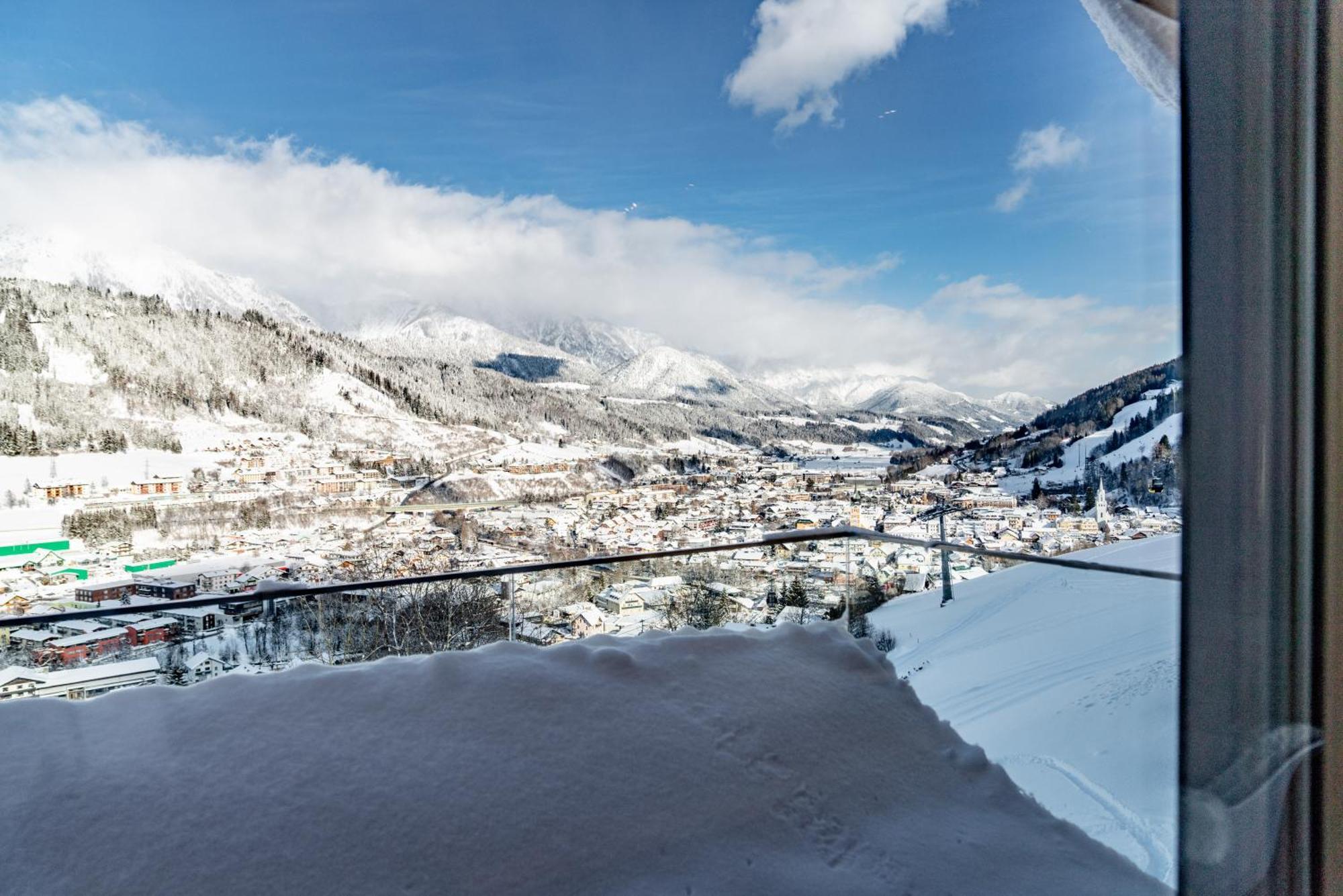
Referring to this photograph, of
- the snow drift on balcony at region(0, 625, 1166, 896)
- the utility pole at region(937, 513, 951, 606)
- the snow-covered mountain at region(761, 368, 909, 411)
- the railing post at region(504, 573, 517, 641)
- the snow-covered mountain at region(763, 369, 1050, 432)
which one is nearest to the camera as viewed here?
the snow drift on balcony at region(0, 625, 1166, 896)

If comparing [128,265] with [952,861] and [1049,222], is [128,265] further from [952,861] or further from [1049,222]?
[952,861]

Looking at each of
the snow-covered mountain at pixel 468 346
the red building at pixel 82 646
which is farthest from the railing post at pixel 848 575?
the snow-covered mountain at pixel 468 346

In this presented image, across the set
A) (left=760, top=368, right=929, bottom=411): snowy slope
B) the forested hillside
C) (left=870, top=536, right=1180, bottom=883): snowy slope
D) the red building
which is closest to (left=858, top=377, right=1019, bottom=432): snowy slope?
(left=760, top=368, right=929, bottom=411): snowy slope

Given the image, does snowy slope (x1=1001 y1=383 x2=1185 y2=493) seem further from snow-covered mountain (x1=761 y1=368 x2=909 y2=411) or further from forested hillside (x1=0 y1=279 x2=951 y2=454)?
snow-covered mountain (x1=761 y1=368 x2=909 y2=411)

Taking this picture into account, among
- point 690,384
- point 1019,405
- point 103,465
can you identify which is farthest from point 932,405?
point 103,465

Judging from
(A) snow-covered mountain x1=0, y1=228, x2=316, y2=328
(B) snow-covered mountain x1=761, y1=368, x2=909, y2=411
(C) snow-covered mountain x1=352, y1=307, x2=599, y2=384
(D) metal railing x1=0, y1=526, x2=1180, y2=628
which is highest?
(A) snow-covered mountain x1=0, y1=228, x2=316, y2=328

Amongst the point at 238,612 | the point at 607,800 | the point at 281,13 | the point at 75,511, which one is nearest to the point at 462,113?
the point at 281,13
